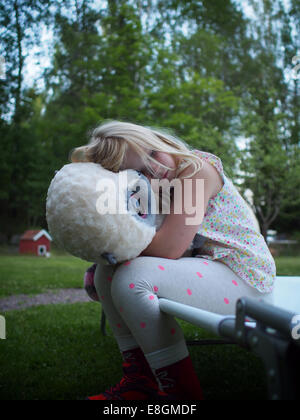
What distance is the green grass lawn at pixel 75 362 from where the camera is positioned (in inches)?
65.2

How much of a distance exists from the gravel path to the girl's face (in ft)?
8.89

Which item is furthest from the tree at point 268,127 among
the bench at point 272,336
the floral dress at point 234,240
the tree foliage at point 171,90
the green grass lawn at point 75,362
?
the bench at point 272,336

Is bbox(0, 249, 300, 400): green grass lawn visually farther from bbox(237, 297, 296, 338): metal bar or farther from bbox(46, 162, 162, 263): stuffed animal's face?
bbox(237, 297, 296, 338): metal bar

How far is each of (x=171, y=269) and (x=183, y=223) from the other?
0.15 metres

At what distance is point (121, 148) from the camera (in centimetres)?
130

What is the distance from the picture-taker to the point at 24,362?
2.02 m

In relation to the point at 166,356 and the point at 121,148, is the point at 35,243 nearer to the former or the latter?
the point at 121,148

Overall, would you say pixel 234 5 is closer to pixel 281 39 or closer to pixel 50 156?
pixel 281 39

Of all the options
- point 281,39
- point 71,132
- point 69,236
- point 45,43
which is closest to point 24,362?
point 69,236

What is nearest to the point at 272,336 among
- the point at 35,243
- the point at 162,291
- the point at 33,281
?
the point at 162,291

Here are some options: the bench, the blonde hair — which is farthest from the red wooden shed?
the bench

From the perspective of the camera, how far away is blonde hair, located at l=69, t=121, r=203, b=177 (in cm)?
129

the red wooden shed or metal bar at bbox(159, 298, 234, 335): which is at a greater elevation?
metal bar at bbox(159, 298, 234, 335)

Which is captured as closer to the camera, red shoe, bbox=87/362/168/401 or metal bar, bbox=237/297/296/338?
metal bar, bbox=237/297/296/338
